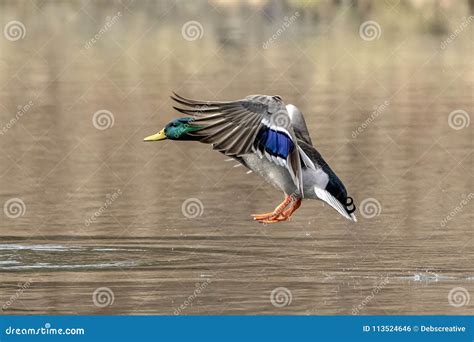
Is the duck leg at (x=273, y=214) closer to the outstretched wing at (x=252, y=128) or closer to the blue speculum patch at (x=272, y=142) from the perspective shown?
the outstretched wing at (x=252, y=128)

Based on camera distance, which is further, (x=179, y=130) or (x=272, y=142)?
(x=179, y=130)

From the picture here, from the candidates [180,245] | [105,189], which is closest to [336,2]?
[105,189]

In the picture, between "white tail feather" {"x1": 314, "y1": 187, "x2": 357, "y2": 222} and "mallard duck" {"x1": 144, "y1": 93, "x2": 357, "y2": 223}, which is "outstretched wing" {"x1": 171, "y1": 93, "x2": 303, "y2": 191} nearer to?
"mallard duck" {"x1": 144, "y1": 93, "x2": 357, "y2": 223}

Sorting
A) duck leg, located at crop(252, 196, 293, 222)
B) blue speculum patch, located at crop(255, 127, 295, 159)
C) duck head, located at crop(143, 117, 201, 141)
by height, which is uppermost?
duck head, located at crop(143, 117, 201, 141)

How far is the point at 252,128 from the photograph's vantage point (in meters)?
13.0

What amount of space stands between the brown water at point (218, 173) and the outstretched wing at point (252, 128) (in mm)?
1297

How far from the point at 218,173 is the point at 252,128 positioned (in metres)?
7.38

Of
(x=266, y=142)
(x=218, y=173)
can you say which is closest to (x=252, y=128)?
(x=266, y=142)

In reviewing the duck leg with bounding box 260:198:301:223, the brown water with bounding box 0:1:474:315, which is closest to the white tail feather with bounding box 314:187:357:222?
the duck leg with bounding box 260:198:301:223

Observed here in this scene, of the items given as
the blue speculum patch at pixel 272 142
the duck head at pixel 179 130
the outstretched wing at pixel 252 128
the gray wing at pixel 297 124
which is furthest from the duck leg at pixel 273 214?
the duck head at pixel 179 130

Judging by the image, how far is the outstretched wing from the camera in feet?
42.0

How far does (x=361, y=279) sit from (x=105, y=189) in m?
5.84

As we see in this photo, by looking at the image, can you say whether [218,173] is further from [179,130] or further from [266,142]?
[266,142]

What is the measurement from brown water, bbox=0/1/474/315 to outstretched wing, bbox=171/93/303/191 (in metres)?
1.30
